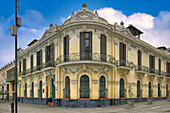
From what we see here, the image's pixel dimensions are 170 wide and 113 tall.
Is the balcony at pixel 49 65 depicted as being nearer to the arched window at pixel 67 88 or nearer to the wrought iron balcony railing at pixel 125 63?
the arched window at pixel 67 88

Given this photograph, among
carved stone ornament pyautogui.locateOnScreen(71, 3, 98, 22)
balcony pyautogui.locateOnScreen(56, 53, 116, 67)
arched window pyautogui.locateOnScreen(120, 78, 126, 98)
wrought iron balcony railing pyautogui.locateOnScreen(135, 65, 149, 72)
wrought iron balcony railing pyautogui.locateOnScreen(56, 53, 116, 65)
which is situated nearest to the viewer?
balcony pyautogui.locateOnScreen(56, 53, 116, 67)

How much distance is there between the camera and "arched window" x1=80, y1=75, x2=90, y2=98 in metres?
18.7

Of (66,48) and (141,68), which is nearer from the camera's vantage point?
(66,48)

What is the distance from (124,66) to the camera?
74.2ft

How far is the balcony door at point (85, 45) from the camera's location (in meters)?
18.7

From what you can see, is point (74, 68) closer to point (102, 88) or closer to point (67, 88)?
point (67, 88)

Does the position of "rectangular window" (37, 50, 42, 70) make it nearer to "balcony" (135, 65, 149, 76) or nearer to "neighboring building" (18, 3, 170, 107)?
"neighboring building" (18, 3, 170, 107)

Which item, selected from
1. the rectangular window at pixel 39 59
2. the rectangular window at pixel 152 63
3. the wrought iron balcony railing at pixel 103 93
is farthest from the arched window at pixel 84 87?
the rectangular window at pixel 152 63

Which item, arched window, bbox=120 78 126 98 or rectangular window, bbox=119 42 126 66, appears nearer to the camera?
arched window, bbox=120 78 126 98

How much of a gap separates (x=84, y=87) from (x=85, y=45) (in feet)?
14.3

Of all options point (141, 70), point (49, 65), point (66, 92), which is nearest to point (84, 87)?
point (66, 92)

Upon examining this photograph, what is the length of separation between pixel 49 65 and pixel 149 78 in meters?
15.9

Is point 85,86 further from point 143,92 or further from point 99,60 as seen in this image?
point 143,92

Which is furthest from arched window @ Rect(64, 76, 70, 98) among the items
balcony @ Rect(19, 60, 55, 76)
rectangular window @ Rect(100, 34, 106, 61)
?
rectangular window @ Rect(100, 34, 106, 61)
